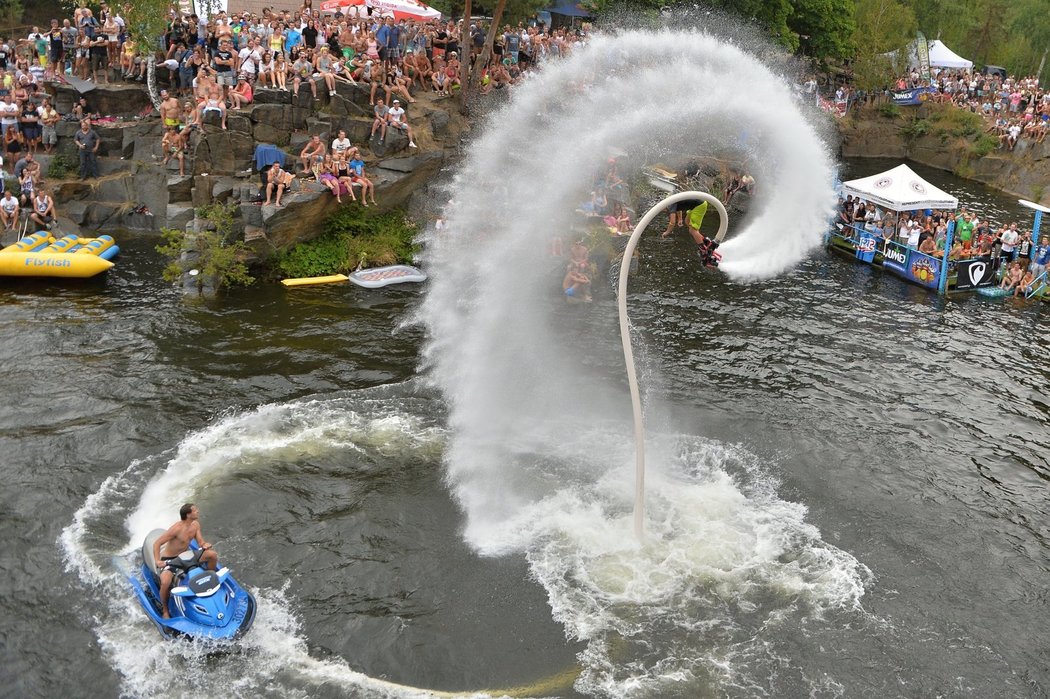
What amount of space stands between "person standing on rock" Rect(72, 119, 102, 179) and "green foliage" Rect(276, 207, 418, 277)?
9098 mm

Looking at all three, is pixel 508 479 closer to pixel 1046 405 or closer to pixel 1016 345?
pixel 1046 405

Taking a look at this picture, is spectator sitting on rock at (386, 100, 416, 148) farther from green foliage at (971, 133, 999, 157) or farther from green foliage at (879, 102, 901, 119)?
green foliage at (879, 102, 901, 119)

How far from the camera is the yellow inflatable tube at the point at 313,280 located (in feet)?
90.6

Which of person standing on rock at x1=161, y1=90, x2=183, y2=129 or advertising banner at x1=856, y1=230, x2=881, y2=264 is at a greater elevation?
person standing on rock at x1=161, y1=90, x2=183, y2=129

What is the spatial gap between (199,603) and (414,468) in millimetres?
5621

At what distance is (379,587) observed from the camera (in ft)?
50.0

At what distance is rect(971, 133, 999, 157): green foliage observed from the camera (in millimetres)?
50156

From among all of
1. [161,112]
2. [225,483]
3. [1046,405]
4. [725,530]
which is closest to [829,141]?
[1046,405]

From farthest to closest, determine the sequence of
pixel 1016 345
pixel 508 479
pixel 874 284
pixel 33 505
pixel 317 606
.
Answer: pixel 874 284, pixel 1016 345, pixel 508 479, pixel 33 505, pixel 317 606

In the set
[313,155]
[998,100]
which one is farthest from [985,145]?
[313,155]

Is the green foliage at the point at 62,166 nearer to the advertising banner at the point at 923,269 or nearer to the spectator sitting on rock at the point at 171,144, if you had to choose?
the spectator sitting on rock at the point at 171,144

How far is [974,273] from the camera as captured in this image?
100.0 feet

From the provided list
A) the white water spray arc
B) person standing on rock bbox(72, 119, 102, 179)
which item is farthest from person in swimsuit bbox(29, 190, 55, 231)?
the white water spray arc

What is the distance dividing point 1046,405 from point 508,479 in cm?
1437
